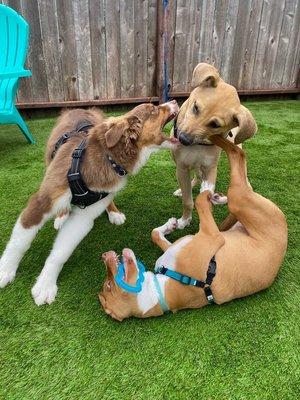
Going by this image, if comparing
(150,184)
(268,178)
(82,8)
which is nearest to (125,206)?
(150,184)

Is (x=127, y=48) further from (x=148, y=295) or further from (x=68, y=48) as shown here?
(x=148, y=295)

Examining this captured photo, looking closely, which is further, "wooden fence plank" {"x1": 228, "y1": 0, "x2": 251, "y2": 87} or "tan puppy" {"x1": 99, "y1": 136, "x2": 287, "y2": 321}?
"wooden fence plank" {"x1": 228, "y1": 0, "x2": 251, "y2": 87}

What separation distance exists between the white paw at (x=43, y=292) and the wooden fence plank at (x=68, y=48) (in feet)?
14.1

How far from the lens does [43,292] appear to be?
233 centimetres

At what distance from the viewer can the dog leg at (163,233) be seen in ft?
8.85

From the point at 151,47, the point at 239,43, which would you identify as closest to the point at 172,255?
the point at 151,47

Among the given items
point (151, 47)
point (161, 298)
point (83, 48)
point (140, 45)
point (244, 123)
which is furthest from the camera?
point (151, 47)

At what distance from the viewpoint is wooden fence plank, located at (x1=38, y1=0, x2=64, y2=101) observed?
5.31 metres

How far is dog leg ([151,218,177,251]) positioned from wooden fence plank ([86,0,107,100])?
3.83 metres

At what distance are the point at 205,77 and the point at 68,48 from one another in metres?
3.72

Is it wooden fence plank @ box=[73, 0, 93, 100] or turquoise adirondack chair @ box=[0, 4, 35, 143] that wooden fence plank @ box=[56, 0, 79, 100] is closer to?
wooden fence plank @ box=[73, 0, 93, 100]

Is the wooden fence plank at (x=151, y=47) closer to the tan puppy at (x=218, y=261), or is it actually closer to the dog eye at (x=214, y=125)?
the dog eye at (x=214, y=125)

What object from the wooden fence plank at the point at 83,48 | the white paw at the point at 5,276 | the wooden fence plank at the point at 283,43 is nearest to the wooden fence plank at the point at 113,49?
the wooden fence plank at the point at 83,48

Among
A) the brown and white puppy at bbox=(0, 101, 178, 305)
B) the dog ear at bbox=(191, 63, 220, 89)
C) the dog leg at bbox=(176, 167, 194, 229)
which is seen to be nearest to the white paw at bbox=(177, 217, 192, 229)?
the dog leg at bbox=(176, 167, 194, 229)
